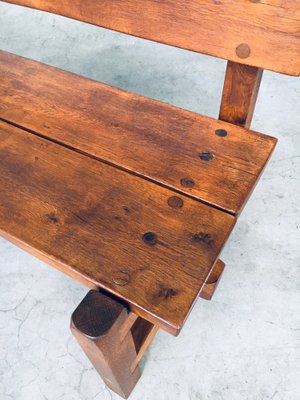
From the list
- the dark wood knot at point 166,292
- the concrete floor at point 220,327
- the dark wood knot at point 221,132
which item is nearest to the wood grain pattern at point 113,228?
the dark wood knot at point 166,292

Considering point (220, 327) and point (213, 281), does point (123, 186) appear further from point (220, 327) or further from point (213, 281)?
point (220, 327)

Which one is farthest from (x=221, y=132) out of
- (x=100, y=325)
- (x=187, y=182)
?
(x=100, y=325)

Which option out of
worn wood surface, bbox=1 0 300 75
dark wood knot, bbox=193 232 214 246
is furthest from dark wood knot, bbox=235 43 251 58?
dark wood knot, bbox=193 232 214 246

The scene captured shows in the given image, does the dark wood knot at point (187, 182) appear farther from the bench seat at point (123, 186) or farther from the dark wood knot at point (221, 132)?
the dark wood knot at point (221, 132)

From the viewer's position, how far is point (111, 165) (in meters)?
1.01

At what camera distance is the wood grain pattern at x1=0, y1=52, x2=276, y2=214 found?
0.96 metres

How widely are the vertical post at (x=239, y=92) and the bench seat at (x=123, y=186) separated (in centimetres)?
6

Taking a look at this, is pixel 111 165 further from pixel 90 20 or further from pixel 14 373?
pixel 14 373

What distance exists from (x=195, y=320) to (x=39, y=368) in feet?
1.81

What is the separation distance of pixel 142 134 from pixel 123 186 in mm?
200

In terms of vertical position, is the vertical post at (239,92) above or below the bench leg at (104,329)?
above

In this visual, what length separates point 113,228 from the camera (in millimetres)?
870

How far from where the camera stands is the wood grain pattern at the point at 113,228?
2.52 feet

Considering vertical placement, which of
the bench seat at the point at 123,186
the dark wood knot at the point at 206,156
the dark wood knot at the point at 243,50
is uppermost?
the dark wood knot at the point at 243,50
